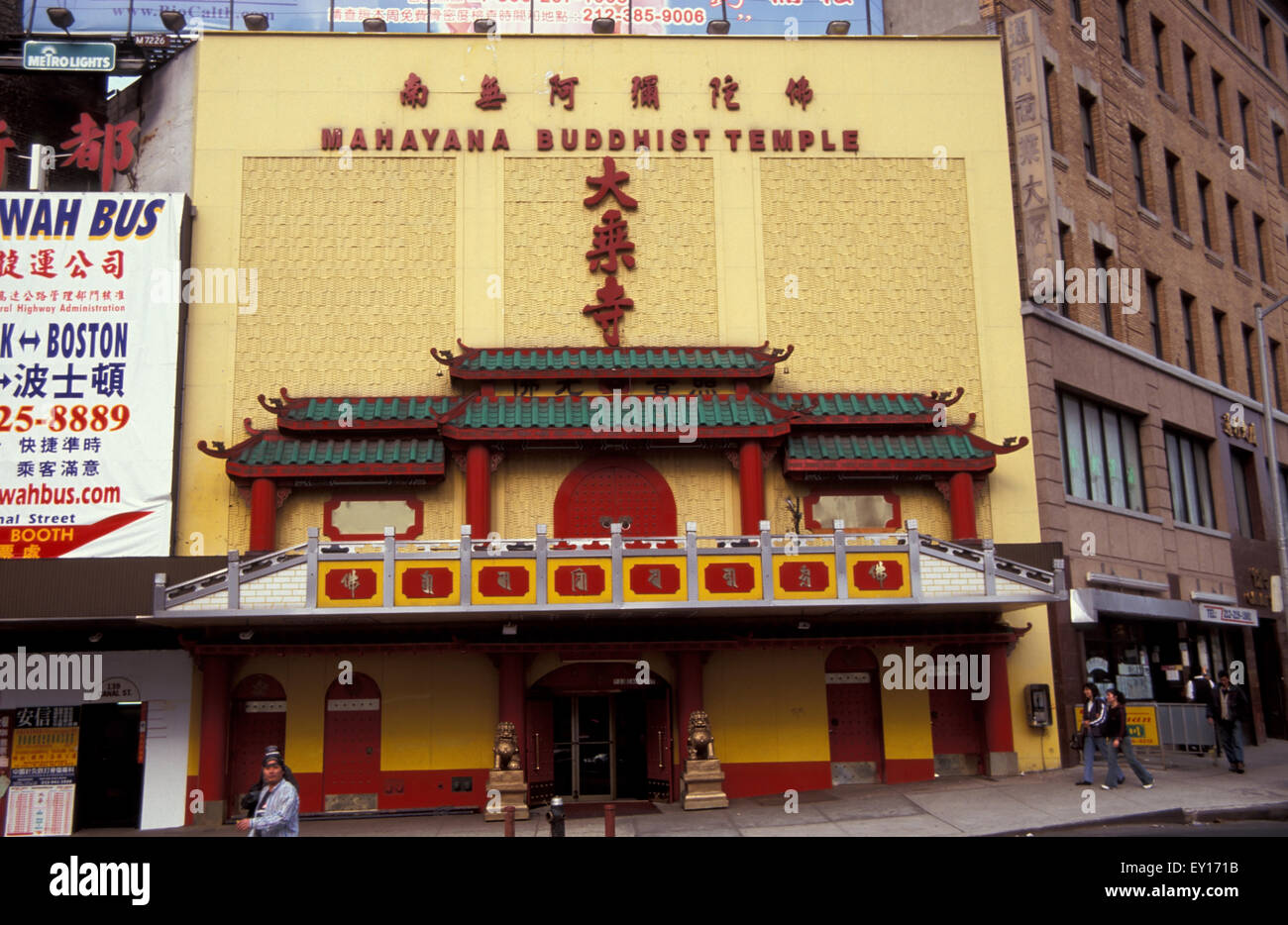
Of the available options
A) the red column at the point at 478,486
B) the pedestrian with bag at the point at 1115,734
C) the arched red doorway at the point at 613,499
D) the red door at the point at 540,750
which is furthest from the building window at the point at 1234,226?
the red door at the point at 540,750

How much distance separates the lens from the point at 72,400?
2419cm

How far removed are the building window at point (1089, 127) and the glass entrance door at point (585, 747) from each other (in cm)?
1978

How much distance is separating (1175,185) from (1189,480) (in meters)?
9.39

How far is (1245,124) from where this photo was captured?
3919cm

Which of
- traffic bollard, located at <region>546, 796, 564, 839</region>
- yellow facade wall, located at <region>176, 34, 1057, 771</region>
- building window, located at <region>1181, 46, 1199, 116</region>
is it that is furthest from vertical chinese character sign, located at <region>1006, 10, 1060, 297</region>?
traffic bollard, located at <region>546, 796, 564, 839</region>

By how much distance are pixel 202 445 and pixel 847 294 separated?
14.9 metres

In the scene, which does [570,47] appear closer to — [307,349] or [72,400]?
[307,349]

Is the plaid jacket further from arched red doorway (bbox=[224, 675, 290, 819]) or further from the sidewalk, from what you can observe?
arched red doorway (bbox=[224, 675, 290, 819])

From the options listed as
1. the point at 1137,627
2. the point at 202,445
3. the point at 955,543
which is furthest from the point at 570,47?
the point at 1137,627

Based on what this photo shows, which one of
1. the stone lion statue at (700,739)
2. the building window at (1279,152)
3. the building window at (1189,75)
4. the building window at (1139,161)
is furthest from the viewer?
the building window at (1279,152)

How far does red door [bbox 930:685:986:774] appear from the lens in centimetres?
2480

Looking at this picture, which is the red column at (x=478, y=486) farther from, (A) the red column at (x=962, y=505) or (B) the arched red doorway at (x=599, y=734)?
(A) the red column at (x=962, y=505)

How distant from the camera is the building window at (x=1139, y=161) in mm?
33125

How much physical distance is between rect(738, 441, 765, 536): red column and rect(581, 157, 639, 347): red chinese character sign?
3978 mm
